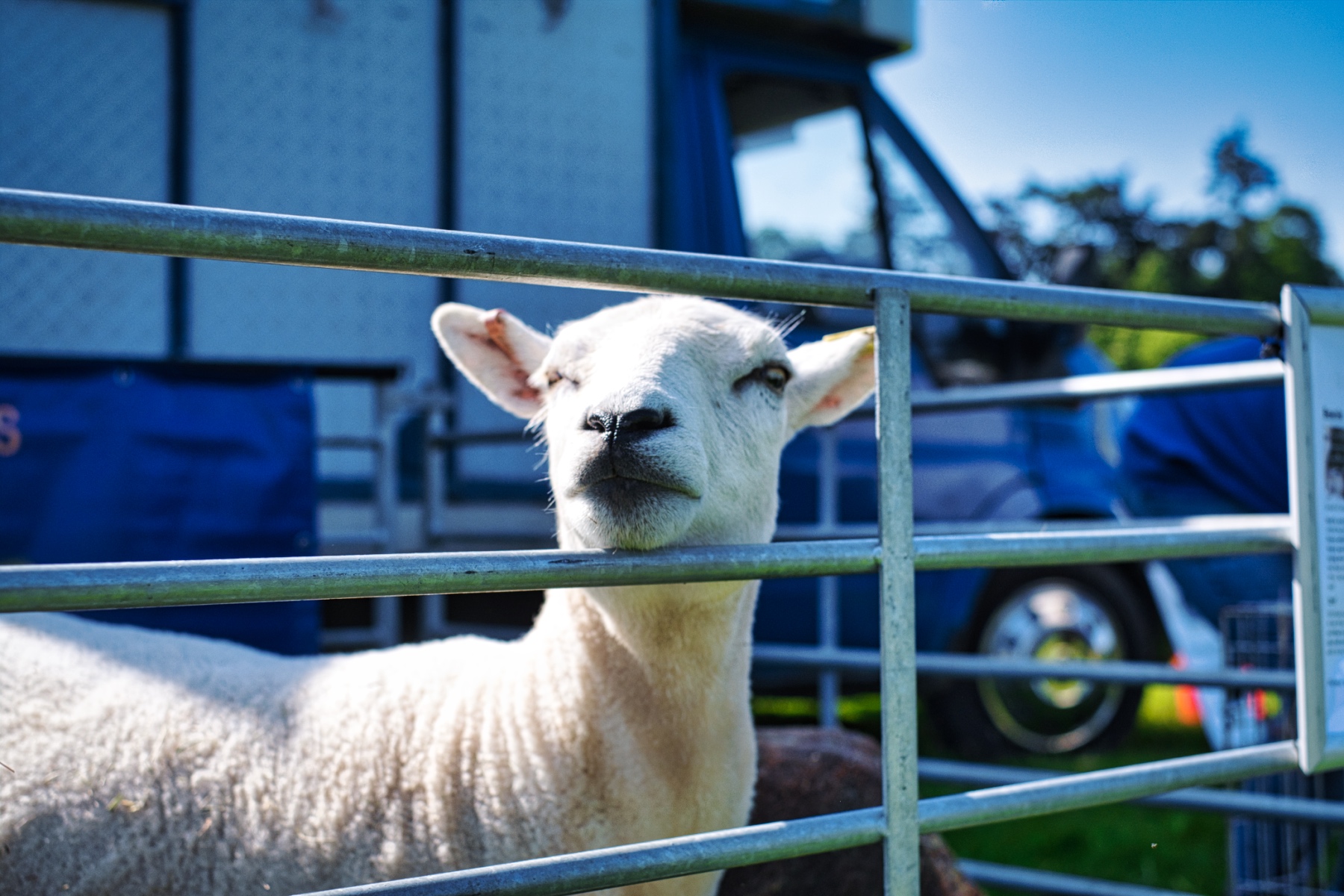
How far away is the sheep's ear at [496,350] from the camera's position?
2014 millimetres

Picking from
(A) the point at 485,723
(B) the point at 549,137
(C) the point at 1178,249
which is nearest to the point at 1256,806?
(A) the point at 485,723

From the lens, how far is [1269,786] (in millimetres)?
3305

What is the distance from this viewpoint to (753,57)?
4.39 metres

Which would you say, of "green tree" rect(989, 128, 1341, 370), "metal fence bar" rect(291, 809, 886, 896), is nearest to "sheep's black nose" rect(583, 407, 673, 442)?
"metal fence bar" rect(291, 809, 886, 896)

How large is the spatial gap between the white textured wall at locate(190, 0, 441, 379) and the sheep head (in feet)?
7.08

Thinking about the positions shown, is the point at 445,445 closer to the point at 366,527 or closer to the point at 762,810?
the point at 366,527

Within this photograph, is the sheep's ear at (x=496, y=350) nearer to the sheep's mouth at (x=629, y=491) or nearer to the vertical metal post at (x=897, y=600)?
the sheep's mouth at (x=629, y=491)

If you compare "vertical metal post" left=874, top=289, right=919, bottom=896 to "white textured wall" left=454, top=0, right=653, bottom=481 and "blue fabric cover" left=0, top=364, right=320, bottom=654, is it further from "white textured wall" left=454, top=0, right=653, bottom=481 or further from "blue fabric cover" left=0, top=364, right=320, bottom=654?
"white textured wall" left=454, top=0, right=653, bottom=481

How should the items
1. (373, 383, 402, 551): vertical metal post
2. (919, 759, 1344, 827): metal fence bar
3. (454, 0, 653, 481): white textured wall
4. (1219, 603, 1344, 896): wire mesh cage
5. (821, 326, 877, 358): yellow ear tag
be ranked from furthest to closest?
(454, 0, 653, 481): white textured wall, (373, 383, 402, 551): vertical metal post, (1219, 603, 1344, 896): wire mesh cage, (919, 759, 1344, 827): metal fence bar, (821, 326, 877, 358): yellow ear tag

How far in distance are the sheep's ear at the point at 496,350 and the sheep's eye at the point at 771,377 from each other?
17.1 inches

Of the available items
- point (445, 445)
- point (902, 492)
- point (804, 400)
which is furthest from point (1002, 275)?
point (902, 492)

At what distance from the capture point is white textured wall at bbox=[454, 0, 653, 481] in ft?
13.8

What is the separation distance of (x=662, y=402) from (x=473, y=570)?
0.40 metres

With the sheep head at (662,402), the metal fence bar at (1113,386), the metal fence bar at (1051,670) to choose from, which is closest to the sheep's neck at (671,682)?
the sheep head at (662,402)
